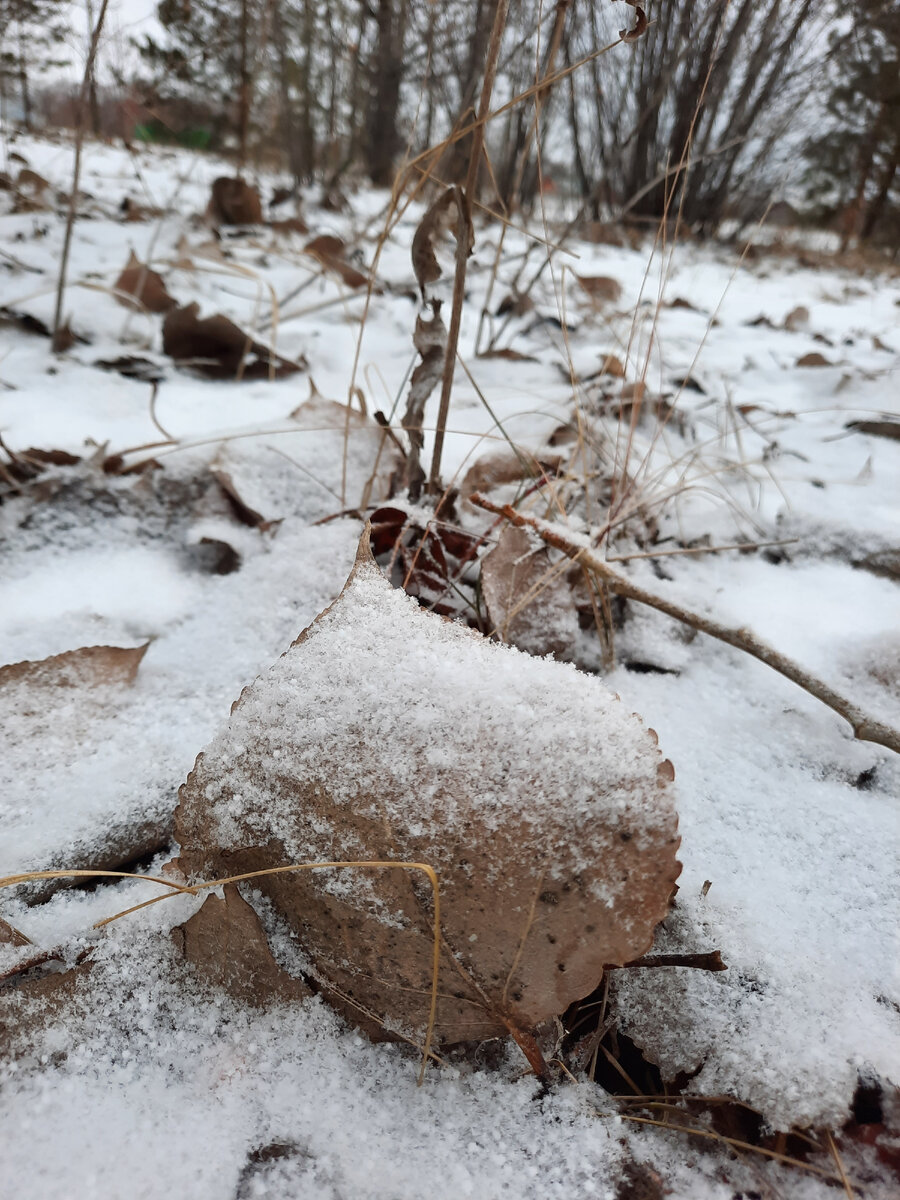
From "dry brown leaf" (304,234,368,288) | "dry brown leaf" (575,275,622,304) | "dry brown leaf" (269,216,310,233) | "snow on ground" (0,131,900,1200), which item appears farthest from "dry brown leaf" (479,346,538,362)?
"dry brown leaf" (269,216,310,233)

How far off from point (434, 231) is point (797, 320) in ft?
8.89

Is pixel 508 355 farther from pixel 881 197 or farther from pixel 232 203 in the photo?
pixel 881 197

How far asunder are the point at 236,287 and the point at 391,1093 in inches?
92.0

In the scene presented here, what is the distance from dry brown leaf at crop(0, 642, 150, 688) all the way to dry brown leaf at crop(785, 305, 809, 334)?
3035 mm

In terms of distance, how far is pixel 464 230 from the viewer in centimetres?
81

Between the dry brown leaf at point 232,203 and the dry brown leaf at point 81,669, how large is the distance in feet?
A: 8.82

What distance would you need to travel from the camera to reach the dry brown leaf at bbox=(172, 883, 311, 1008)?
0.50 meters

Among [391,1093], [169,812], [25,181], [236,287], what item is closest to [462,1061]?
[391,1093]

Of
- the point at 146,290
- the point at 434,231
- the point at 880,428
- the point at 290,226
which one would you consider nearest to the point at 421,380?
the point at 434,231

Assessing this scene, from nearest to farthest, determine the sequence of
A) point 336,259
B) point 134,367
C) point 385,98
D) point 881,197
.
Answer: point 134,367 < point 336,259 < point 385,98 < point 881,197

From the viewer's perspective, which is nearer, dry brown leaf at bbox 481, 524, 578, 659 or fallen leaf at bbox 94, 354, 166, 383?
dry brown leaf at bbox 481, 524, 578, 659

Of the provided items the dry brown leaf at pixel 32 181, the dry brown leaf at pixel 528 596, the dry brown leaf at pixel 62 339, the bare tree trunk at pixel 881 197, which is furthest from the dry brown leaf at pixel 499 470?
the bare tree trunk at pixel 881 197

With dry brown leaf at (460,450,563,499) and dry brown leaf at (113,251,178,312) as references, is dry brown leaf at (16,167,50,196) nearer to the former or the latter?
dry brown leaf at (113,251,178,312)

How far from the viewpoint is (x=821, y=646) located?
926 millimetres
